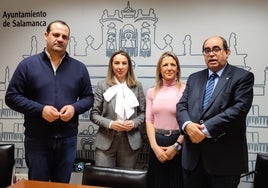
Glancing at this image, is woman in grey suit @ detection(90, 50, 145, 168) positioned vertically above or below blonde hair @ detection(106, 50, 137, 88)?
below

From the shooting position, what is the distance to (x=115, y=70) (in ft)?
10.1

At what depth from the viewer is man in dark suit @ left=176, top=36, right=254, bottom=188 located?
2238 millimetres

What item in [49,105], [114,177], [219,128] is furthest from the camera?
[49,105]

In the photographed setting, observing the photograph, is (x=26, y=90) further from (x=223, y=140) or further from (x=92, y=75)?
(x=223, y=140)

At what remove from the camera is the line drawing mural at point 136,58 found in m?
3.27

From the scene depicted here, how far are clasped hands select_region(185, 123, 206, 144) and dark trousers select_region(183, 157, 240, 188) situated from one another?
0.19m

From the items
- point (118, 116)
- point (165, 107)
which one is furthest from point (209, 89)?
point (118, 116)

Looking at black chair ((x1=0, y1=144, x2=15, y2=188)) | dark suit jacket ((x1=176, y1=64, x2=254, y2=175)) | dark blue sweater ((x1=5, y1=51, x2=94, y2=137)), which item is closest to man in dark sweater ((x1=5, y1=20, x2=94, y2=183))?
dark blue sweater ((x1=5, y1=51, x2=94, y2=137))

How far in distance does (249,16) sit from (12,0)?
263 centimetres

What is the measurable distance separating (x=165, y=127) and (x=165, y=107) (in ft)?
0.58

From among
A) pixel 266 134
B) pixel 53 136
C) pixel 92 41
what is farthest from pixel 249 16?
pixel 53 136

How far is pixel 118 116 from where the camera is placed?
3014mm

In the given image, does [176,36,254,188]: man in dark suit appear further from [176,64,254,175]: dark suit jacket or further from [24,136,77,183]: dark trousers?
[24,136,77,183]: dark trousers

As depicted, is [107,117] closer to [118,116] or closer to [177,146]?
[118,116]
